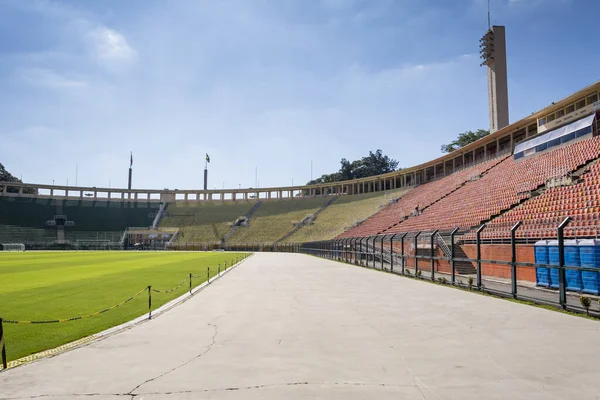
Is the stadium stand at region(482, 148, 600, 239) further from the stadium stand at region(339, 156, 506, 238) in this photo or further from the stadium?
the stadium stand at region(339, 156, 506, 238)

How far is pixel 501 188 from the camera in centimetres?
3478

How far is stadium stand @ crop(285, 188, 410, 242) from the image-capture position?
6812 centimetres

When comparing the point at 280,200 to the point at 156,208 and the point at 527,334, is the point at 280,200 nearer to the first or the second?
the point at 156,208

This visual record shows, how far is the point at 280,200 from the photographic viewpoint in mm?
94312

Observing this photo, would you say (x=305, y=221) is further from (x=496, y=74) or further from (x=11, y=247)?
(x=11, y=247)

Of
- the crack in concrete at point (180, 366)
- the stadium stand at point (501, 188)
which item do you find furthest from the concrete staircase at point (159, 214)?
the crack in concrete at point (180, 366)

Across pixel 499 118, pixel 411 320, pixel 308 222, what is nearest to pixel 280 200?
pixel 308 222

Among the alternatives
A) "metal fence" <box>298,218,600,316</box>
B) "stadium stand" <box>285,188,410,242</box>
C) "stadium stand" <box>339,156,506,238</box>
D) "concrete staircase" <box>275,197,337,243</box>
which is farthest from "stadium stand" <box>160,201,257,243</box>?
"metal fence" <box>298,218,600,316</box>

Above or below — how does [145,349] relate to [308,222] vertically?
below

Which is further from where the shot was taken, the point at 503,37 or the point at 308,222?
the point at 308,222

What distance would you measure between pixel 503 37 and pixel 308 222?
39683 mm

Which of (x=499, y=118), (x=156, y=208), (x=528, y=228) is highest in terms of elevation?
(x=499, y=118)

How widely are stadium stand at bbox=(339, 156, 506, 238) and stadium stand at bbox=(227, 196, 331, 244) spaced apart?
1902cm

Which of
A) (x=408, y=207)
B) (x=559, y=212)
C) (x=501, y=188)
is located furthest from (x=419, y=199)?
(x=559, y=212)
